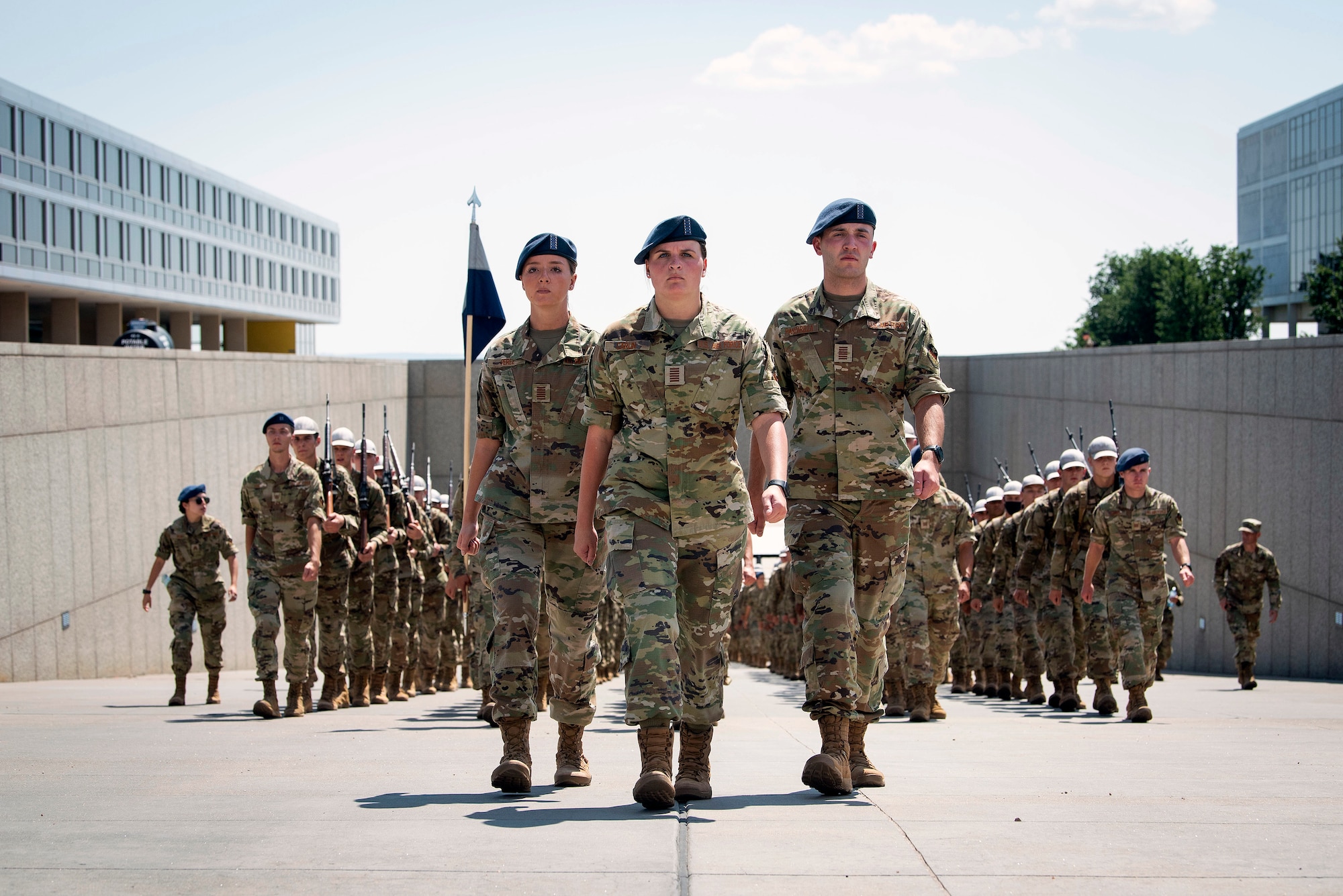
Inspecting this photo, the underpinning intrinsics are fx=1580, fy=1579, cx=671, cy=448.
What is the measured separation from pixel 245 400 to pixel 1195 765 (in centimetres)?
1928

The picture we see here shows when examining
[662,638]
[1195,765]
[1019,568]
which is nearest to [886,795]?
[662,638]

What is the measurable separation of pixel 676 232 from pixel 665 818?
227 centimetres

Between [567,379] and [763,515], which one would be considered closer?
[763,515]

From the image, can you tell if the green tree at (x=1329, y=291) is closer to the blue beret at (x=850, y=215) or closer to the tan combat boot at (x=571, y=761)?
the blue beret at (x=850, y=215)

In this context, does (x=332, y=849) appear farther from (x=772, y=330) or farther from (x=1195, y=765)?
(x=1195, y=765)

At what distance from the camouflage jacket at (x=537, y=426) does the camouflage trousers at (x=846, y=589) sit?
0.99 metres

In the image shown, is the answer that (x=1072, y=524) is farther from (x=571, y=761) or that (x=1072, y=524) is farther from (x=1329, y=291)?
(x=1329, y=291)

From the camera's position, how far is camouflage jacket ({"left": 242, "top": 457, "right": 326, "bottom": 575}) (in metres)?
11.7

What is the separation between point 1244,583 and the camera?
62.4 ft

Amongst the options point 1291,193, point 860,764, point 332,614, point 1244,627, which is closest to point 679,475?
point 860,764

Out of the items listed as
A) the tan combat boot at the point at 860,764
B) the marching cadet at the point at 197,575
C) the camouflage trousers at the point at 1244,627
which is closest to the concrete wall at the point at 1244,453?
the camouflage trousers at the point at 1244,627

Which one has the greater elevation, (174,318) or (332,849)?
(174,318)

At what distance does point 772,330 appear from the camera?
7.00 m

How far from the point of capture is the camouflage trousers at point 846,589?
246 inches
